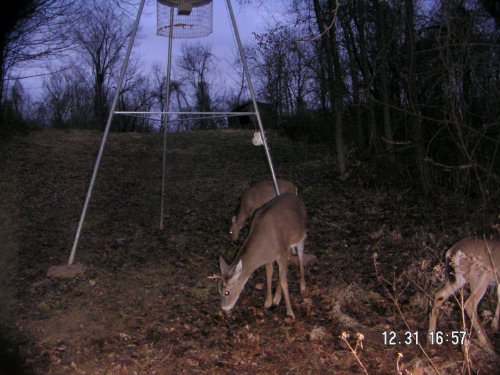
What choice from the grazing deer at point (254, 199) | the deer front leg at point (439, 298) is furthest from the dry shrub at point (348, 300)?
the grazing deer at point (254, 199)

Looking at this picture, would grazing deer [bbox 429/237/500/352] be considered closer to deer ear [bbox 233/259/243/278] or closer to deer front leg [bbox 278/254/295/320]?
deer front leg [bbox 278/254/295/320]

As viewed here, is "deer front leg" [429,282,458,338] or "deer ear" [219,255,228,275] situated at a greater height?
"deer ear" [219,255,228,275]

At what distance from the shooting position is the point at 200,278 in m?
7.74

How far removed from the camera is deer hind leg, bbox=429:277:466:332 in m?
5.67

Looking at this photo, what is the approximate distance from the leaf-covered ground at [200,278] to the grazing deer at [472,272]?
194 millimetres

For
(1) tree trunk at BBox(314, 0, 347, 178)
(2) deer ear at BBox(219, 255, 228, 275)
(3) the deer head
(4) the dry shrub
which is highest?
(1) tree trunk at BBox(314, 0, 347, 178)

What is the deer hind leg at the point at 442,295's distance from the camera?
567 cm

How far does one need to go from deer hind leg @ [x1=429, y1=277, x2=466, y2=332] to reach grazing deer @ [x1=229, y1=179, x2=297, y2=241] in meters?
4.52

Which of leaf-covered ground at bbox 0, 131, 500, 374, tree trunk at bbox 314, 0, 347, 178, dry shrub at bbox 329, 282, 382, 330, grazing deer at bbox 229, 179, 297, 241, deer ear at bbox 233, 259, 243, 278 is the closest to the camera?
leaf-covered ground at bbox 0, 131, 500, 374

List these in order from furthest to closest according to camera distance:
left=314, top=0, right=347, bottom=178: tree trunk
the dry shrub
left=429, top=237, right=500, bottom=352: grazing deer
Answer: left=314, top=0, right=347, bottom=178: tree trunk, the dry shrub, left=429, top=237, right=500, bottom=352: grazing deer

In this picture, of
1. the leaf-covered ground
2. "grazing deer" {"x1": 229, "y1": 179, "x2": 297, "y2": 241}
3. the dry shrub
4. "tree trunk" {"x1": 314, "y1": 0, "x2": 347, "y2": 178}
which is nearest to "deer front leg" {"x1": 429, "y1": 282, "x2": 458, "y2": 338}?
the leaf-covered ground

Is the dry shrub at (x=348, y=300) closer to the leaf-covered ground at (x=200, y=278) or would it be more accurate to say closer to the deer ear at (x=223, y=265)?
the leaf-covered ground at (x=200, y=278)

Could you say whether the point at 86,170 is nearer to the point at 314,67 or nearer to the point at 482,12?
the point at 314,67

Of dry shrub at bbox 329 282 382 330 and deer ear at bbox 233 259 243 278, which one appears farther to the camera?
dry shrub at bbox 329 282 382 330
